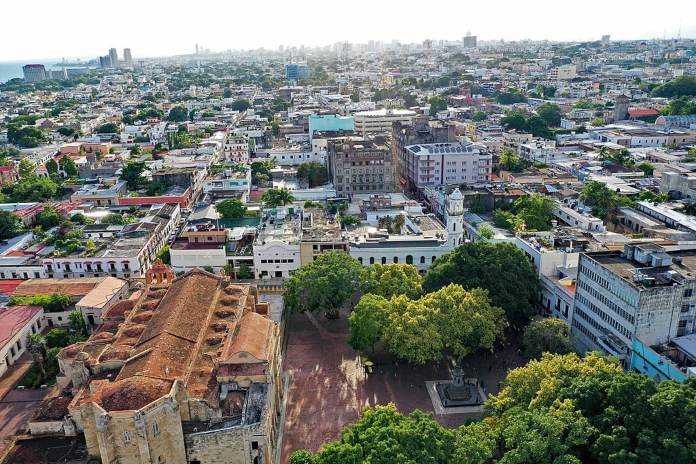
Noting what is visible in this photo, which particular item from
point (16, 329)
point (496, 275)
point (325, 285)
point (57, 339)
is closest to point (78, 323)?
point (57, 339)

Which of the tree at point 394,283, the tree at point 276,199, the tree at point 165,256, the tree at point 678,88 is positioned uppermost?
the tree at point 678,88

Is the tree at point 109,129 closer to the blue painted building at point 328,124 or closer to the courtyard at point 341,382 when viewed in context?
the blue painted building at point 328,124

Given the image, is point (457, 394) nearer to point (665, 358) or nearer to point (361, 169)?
point (665, 358)

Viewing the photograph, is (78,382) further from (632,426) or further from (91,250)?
(632,426)

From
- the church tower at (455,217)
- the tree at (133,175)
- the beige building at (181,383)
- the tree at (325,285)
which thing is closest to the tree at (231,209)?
the tree at (325,285)

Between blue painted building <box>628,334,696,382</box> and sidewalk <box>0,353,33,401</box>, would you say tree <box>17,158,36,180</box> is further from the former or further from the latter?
blue painted building <box>628,334,696,382</box>

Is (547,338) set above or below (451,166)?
below

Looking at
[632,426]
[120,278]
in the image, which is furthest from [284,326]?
[632,426]
